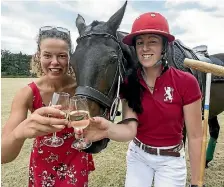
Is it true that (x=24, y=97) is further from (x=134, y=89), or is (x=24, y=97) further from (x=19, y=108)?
(x=134, y=89)

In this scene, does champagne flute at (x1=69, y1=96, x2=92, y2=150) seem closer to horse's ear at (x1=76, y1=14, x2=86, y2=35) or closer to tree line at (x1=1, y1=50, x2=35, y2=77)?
horse's ear at (x1=76, y1=14, x2=86, y2=35)

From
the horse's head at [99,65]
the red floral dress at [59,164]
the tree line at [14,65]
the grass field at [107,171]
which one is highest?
the tree line at [14,65]

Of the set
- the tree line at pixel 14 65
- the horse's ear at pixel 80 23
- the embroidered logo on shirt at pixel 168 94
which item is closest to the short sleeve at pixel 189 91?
the embroidered logo on shirt at pixel 168 94

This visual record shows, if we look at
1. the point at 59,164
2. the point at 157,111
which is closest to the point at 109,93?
the point at 157,111

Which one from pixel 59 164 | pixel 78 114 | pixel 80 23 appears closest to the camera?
pixel 78 114

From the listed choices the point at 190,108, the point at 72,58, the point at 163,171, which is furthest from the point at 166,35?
the point at 163,171

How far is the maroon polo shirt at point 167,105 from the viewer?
287 cm

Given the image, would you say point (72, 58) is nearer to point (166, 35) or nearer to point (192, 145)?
point (166, 35)

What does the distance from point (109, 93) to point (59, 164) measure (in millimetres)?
844

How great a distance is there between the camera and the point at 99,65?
2.73m

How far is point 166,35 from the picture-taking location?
2865mm

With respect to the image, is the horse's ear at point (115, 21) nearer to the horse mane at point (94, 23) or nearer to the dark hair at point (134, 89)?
the horse mane at point (94, 23)

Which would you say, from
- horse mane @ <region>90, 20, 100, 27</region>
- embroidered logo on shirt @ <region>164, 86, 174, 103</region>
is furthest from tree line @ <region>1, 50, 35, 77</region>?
embroidered logo on shirt @ <region>164, 86, 174, 103</region>

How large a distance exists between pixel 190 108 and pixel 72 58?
1.20m
